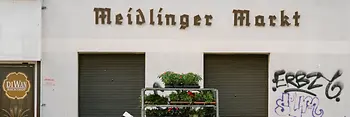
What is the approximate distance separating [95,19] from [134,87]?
1.78 meters

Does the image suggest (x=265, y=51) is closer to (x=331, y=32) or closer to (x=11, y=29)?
(x=331, y=32)

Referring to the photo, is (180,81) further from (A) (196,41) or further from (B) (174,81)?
(A) (196,41)

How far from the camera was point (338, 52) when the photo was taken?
1152 centimetres

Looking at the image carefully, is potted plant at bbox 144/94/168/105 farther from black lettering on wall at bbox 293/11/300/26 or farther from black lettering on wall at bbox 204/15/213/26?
black lettering on wall at bbox 293/11/300/26

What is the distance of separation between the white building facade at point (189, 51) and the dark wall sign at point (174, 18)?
22mm

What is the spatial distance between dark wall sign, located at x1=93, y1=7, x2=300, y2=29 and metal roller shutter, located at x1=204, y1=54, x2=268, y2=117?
83 centimetres

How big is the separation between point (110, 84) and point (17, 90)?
2057 mm

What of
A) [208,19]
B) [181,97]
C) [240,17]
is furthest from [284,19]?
[181,97]

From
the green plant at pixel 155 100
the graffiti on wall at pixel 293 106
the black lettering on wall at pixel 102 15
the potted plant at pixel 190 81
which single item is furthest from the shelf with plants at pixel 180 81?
the graffiti on wall at pixel 293 106

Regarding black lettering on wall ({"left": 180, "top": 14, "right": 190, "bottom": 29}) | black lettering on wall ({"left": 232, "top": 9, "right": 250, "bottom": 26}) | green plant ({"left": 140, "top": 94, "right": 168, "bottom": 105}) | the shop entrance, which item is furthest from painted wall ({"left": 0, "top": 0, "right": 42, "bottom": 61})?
black lettering on wall ({"left": 232, "top": 9, "right": 250, "bottom": 26})

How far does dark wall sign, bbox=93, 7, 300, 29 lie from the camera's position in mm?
11141

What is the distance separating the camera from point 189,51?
11.2 meters

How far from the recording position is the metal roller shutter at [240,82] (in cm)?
1157

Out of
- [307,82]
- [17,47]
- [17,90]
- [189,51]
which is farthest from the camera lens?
[307,82]
